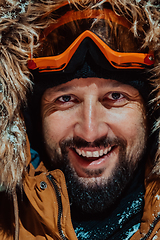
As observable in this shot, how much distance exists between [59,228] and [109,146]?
52cm

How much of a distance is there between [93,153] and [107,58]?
0.53 meters

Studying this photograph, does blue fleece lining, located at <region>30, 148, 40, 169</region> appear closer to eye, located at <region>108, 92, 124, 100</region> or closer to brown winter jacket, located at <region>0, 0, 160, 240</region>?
brown winter jacket, located at <region>0, 0, 160, 240</region>

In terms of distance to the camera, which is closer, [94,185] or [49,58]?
[49,58]

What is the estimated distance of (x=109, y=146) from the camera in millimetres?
1453

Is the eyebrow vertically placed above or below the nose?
above

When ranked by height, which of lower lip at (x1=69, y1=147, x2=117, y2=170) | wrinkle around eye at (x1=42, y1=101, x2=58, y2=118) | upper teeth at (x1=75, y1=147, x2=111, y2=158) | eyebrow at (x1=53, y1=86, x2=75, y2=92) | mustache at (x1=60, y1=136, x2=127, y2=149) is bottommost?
lower lip at (x1=69, y1=147, x2=117, y2=170)

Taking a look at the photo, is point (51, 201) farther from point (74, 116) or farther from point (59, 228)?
point (74, 116)

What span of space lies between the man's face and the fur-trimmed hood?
0.46 ft

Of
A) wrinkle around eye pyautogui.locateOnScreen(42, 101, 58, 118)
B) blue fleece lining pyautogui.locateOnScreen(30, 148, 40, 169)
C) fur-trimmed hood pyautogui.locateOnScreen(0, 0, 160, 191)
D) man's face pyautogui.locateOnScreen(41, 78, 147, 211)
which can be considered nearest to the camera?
fur-trimmed hood pyautogui.locateOnScreen(0, 0, 160, 191)

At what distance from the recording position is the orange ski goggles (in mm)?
1309

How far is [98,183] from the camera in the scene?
1.46 meters

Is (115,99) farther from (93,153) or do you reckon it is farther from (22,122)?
(22,122)

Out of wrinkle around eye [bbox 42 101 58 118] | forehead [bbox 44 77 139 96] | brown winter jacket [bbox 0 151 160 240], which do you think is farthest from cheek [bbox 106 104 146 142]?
wrinkle around eye [bbox 42 101 58 118]

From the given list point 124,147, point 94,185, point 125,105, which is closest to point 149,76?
point 125,105
